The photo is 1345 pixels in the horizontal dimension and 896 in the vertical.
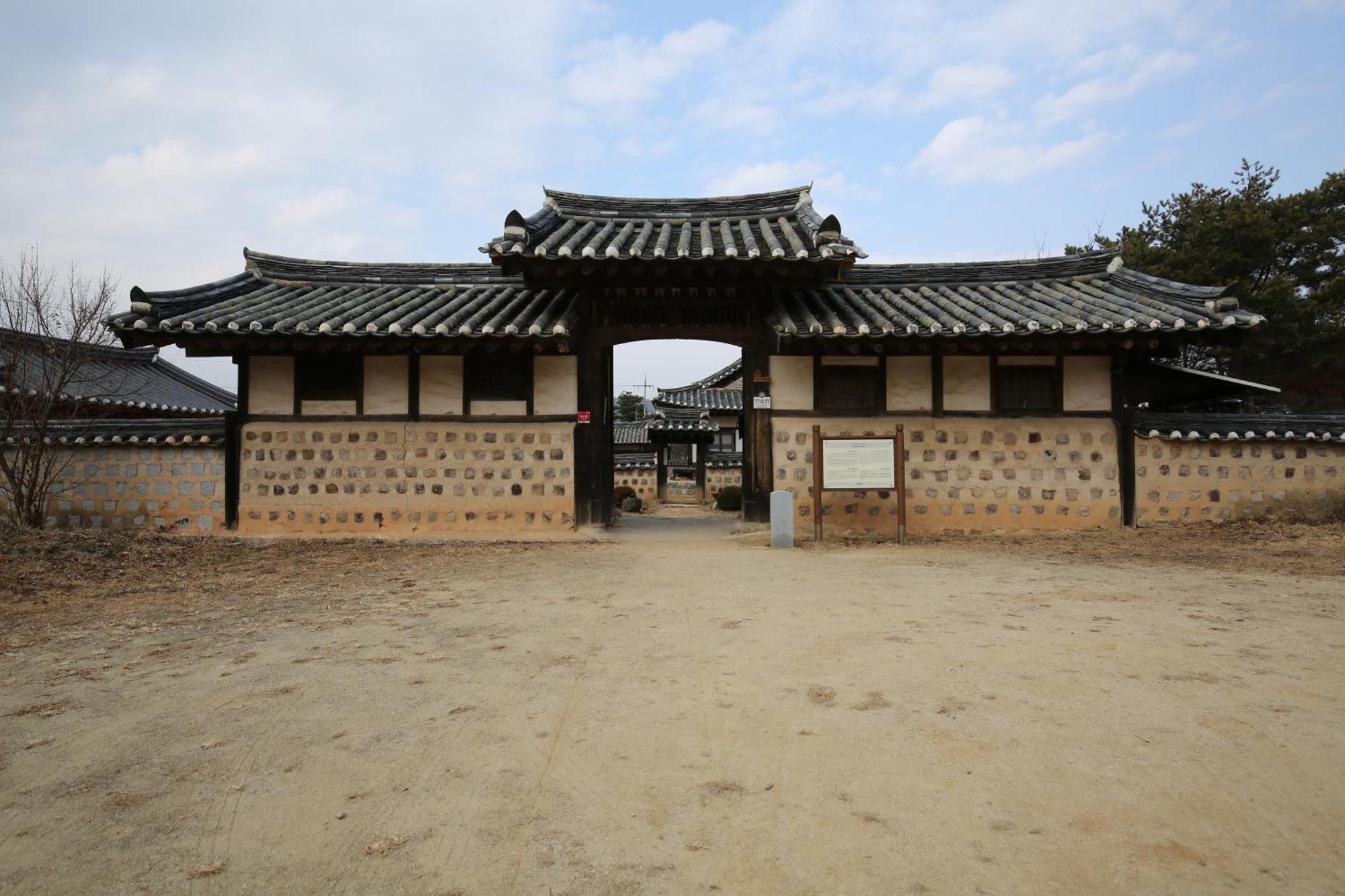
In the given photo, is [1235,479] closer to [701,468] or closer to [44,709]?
[44,709]

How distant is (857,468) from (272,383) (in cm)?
860

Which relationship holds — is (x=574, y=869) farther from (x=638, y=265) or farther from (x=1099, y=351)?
(x=1099, y=351)

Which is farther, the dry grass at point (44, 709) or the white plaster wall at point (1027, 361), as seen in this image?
the white plaster wall at point (1027, 361)

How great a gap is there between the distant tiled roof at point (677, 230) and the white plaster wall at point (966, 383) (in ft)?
7.47

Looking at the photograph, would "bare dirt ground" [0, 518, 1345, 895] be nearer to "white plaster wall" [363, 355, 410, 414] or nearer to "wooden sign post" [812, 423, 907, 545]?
"wooden sign post" [812, 423, 907, 545]

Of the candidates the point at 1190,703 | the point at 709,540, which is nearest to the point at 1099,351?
the point at 709,540

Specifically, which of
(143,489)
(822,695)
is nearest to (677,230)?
(143,489)

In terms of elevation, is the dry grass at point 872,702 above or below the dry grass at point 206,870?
above

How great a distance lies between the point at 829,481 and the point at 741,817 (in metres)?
7.53

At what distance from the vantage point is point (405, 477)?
34.4 ft

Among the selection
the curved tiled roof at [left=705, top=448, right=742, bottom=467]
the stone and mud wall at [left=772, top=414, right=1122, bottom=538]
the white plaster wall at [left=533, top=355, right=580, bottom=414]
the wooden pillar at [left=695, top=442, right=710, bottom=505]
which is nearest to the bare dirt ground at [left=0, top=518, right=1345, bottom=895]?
the stone and mud wall at [left=772, top=414, right=1122, bottom=538]

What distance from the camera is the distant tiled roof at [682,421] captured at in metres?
25.1

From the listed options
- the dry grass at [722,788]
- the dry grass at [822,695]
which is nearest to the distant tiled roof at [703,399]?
the dry grass at [822,695]

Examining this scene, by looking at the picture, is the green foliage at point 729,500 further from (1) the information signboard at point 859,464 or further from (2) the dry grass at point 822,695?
(2) the dry grass at point 822,695
